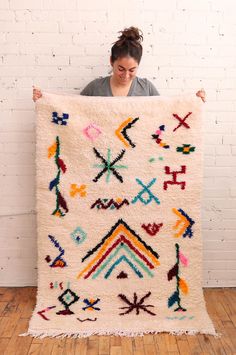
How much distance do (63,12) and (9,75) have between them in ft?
1.45

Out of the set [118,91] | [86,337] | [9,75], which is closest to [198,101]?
[118,91]

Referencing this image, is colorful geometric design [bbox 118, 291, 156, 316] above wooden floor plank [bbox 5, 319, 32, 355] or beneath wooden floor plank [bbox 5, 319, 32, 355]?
above

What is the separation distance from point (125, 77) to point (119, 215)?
668mm

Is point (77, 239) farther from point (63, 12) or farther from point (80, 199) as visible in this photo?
point (63, 12)

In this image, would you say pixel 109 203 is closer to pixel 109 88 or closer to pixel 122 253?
pixel 122 253

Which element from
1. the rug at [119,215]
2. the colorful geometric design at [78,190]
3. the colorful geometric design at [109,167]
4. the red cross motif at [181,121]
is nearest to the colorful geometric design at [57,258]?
Result: the rug at [119,215]

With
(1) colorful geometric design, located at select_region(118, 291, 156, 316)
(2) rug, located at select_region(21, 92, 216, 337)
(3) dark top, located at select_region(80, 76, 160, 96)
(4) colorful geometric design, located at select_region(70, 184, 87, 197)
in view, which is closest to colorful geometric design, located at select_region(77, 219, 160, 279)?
(2) rug, located at select_region(21, 92, 216, 337)

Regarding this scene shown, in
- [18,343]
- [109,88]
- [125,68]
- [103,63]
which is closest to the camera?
[18,343]

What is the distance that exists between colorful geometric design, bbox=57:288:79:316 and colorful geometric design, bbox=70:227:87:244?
25cm

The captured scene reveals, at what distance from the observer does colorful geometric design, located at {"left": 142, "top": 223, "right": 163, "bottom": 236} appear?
2.38 m

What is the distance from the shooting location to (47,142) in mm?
2354

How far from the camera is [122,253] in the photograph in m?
2.38

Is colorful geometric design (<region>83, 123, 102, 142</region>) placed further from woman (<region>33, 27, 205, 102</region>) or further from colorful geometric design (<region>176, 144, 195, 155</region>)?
colorful geometric design (<region>176, 144, 195, 155</region>)

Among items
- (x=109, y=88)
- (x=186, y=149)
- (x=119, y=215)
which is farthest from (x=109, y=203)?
(x=109, y=88)
